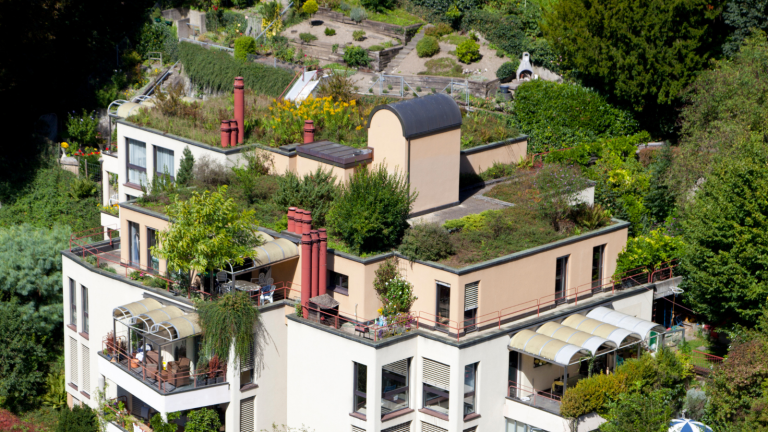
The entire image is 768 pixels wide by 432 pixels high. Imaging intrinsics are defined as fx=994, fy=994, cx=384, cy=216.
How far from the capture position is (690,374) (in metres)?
34.3

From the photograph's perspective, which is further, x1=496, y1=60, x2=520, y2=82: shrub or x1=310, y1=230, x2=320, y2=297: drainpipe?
x1=496, y1=60, x2=520, y2=82: shrub

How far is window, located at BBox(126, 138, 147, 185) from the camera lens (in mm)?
43250

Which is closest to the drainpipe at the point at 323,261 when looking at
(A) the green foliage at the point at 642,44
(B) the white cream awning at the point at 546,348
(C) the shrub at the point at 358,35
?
(B) the white cream awning at the point at 546,348

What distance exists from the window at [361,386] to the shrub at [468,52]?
29625 millimetres

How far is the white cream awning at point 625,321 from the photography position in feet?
108

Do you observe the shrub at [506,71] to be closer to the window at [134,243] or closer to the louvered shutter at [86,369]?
the window at [134,243]

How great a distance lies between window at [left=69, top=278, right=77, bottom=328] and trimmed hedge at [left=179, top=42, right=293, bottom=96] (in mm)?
20801

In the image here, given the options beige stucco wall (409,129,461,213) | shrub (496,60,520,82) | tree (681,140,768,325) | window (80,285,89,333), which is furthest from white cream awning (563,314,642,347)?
shrub (496,60,520,82)

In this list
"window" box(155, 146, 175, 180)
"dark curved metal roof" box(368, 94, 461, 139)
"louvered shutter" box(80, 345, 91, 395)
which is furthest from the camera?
"window" box(155, 146, 175, 180)

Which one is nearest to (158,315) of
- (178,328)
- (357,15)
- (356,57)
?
(178,328)

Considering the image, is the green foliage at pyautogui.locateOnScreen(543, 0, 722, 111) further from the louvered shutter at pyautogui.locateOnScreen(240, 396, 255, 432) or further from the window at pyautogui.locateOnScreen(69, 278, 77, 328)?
the window at pyautogui.locateOnScreen(69, 278, 77, 328)

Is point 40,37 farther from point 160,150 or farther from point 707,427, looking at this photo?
point 707,427

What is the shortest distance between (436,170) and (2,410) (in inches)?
835

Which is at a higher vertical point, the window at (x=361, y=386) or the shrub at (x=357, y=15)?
the shrub at (x=357, y=15)
